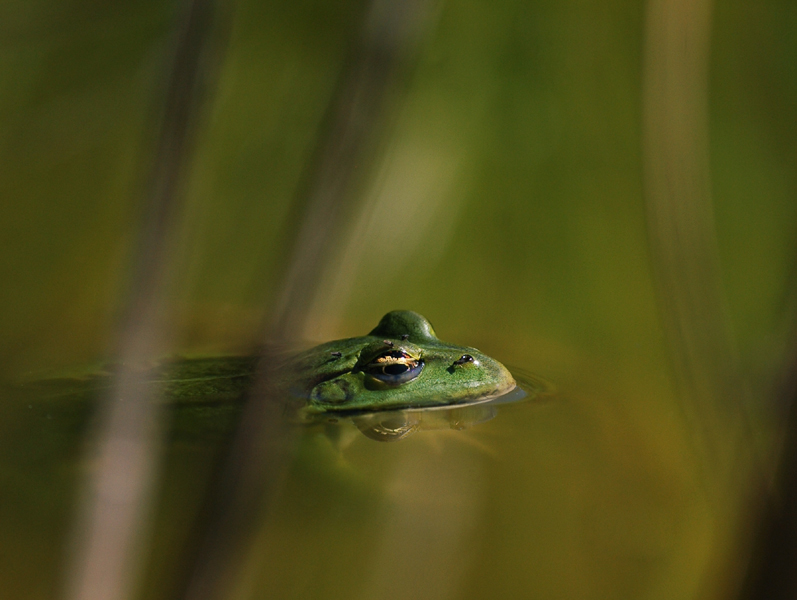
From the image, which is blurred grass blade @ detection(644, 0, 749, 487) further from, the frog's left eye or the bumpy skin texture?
the frog's left eye

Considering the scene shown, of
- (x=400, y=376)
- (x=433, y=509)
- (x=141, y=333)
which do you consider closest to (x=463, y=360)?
(x=400, y=376)

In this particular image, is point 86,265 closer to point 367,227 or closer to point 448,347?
point 367,227

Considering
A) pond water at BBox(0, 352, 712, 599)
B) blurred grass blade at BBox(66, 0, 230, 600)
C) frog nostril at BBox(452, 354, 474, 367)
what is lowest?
pond water at BBox(0, 352, 712, 599)

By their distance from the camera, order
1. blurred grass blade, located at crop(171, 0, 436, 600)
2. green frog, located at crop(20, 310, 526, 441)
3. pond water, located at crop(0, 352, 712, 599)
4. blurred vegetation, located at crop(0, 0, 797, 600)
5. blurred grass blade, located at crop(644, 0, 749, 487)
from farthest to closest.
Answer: green frog, located at crop(20, 310, 526, 441) < blurred vegetation, located at crop(0, 0, 797, 600) < pond water, located at crop(0, 352, 712, 599) < blurred grass blade, located at crop(644, 0, 749, 487) < blurred grass blade, located at crop(171, 0, 436, 600)

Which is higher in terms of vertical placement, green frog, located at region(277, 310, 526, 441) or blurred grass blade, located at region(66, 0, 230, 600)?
blurred grass blade, located at region(66, 0, 230, 600)

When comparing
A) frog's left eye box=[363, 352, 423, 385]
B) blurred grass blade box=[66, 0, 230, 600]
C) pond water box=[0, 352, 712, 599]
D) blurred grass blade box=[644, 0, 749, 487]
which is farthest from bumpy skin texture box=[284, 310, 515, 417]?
blurred grass blade box=[66, 0, 230, 600]

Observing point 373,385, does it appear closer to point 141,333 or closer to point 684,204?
point 684,204
